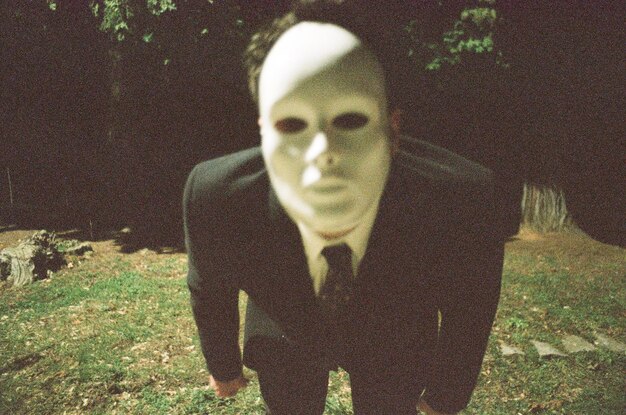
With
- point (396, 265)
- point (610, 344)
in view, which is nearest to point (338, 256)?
point (396, 265)

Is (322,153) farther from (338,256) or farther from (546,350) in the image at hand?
(546,350)

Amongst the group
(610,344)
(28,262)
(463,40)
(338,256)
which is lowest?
(610,344)

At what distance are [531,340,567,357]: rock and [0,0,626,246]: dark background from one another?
7.35 feet

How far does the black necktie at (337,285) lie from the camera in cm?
121

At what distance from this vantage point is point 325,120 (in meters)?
0.95

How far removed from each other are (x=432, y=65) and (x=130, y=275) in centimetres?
462

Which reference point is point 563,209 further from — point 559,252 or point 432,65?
point 432,65

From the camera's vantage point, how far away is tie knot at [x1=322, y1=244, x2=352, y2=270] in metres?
1.20

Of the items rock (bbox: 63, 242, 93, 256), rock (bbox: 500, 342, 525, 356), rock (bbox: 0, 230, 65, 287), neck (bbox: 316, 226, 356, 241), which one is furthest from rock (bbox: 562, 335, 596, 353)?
rock (bbox: 63, 242, 93, 256)

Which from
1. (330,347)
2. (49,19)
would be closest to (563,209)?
(330,347)

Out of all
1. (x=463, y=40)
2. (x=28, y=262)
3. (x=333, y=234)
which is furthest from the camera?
(x=28, y=262)

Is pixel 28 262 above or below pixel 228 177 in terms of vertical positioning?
below

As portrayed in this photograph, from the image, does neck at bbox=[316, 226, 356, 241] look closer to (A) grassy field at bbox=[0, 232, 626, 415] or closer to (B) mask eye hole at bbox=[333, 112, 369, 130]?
(B) mask eye hole at bbox=[333, 112, 369, 130]

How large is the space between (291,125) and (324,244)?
355mm
